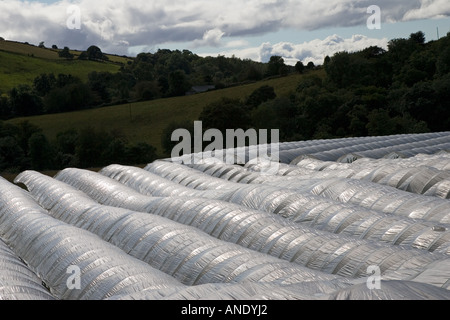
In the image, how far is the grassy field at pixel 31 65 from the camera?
10788cm

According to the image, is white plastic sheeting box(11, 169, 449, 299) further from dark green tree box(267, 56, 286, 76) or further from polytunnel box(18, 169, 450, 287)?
dark green tree box(267, 56, 286, 76)

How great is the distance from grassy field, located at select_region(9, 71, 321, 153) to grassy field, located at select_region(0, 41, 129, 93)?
59.5ft

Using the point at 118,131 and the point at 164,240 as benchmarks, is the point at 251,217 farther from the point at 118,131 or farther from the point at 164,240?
the point at 118,131

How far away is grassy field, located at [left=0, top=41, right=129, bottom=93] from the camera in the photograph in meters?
108

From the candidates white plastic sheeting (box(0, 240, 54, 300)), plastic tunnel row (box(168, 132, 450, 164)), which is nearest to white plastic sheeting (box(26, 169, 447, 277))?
white plastic sheeting (box(0, 240, 54, 300))

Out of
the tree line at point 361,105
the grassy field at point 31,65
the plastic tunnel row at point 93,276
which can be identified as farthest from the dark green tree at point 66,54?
the plastic tunnel row at point 93,276

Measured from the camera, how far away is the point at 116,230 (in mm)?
18922

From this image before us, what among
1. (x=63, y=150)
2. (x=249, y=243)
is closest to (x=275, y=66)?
(x=63, y=150)

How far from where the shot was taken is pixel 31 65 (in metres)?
116

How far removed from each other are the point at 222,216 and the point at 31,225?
7343mm

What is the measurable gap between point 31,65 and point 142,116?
37.8m

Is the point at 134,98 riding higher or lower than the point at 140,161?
higher

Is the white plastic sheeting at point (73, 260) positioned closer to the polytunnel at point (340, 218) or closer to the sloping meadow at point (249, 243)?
the sloping meadow at point (249, 243)
